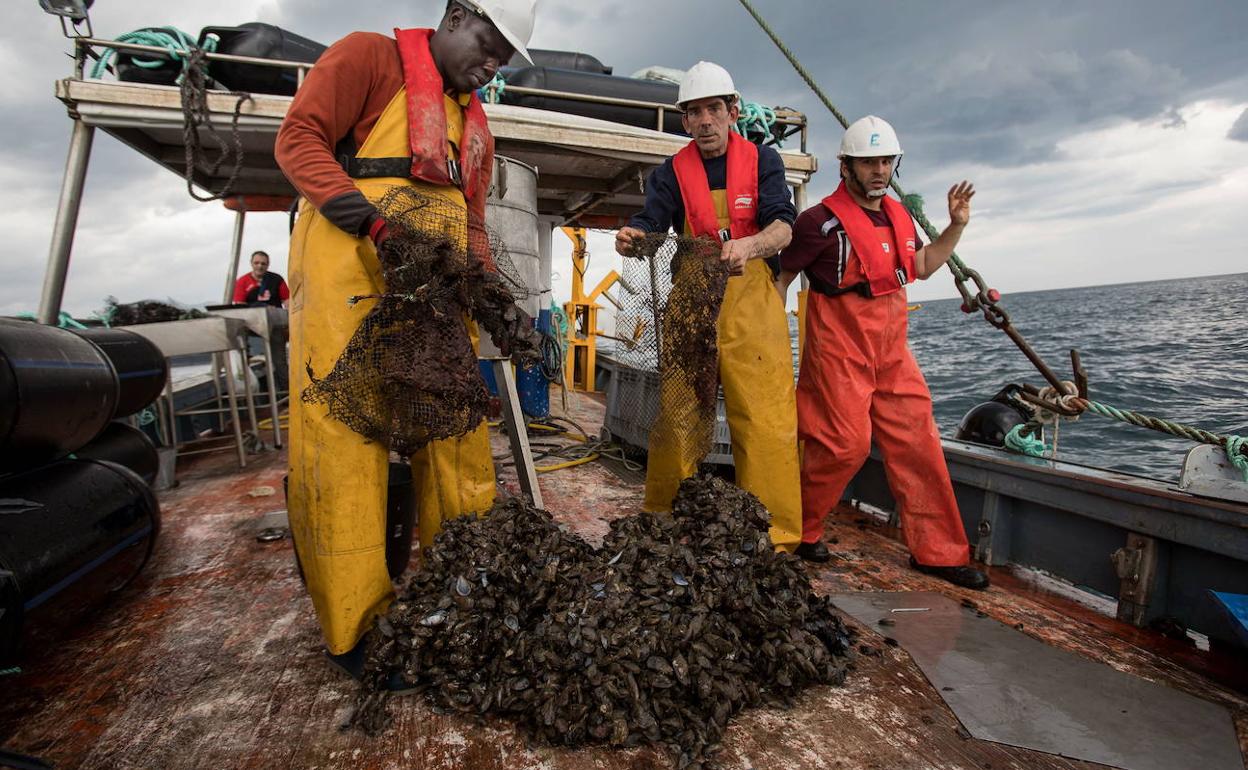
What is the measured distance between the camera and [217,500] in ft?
14.5

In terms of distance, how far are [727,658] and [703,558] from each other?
36cm

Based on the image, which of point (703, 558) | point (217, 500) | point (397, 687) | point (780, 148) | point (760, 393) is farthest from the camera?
point (780, 148)

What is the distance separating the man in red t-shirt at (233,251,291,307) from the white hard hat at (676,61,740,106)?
7.11 meters

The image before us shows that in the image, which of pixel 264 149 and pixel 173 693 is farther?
pixel 264 149

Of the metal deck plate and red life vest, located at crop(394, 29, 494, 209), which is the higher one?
red life vest, located at crop(394, 29, 494, 209)

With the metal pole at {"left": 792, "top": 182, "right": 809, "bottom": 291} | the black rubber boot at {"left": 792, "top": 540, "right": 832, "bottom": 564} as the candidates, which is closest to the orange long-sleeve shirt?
the black rubber boot at {"left": 792, "top": 540, "right": 832, "bottom": 564}

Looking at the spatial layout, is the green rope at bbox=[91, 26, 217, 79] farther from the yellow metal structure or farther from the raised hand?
the yellow metal structure

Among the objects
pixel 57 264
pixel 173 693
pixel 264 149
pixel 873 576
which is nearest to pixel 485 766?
pixel 173 693

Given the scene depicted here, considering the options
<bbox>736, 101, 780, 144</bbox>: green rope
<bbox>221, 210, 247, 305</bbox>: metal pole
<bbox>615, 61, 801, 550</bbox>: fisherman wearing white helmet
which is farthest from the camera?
<bbox>221, 210, 247, 305</bbox>: metal pole

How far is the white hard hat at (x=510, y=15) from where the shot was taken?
2.06m

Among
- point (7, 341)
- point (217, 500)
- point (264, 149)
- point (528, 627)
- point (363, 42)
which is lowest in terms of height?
point (217, 500)

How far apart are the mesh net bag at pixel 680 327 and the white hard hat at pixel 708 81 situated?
2.21ft

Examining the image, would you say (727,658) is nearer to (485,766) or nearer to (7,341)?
(485,766)

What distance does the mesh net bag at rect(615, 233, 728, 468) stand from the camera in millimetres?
2805
